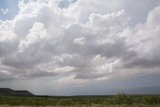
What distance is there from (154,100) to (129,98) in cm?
802

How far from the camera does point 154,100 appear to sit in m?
54.8

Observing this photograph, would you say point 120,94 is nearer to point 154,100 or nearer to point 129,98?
point 129,98

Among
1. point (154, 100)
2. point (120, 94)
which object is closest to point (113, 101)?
point (120, 94)

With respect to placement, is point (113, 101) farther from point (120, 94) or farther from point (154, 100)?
point (154, 100)

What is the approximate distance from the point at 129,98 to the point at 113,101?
3202 mm

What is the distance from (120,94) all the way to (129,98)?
2126 millimetres

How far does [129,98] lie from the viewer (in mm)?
49562

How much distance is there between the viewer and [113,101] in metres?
48.6

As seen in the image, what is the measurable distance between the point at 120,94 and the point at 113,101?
10.0 ft

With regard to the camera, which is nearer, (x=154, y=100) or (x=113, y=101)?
(x=113, y=101)

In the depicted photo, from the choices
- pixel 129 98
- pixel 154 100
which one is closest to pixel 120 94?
pixel 129 98

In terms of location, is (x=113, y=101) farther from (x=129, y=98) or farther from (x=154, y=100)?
(x=154, y=100)

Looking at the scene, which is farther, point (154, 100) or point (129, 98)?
point (154, 100)
